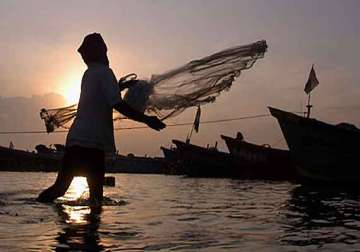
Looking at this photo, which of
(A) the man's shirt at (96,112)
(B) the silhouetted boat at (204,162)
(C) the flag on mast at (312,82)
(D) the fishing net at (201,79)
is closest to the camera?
(A) the man's shirt at (96,112)

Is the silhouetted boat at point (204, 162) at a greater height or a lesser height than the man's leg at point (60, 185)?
greater

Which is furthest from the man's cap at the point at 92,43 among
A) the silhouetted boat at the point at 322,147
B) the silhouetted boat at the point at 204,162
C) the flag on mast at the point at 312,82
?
the silhouetted boat at the point at 204,162

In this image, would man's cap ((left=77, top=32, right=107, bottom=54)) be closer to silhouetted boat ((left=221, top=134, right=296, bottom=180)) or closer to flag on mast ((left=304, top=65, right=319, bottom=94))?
flag on mast ((left=304, top=65, right=319, bottom=94))

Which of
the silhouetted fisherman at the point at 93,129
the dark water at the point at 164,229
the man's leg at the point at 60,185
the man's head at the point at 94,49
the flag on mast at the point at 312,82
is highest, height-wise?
the flag on mast at the point at 312,82

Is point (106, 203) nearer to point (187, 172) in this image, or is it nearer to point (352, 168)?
point (352, 168)

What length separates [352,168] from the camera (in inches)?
813

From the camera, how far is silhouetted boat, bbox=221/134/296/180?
34.8 metres

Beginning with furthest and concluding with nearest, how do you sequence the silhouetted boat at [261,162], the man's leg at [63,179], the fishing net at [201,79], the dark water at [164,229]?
the silhouetted boat at [261,162], the fishing net at [201,79], the man's leg at [63,179], the dark water at [164,229]

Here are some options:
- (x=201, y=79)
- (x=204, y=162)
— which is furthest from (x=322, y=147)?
(x=204, y=162)

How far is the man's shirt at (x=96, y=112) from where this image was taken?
7.18 m

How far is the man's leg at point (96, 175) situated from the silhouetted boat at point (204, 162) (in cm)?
3199

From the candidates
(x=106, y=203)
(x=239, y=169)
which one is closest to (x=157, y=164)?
(x=239, y=169)

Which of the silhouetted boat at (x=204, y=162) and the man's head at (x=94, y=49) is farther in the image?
the silhouetted boat at (x=204, y=162)

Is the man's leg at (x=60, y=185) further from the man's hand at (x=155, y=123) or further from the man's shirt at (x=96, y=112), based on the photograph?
the man's hand at (x=155, y=123)
